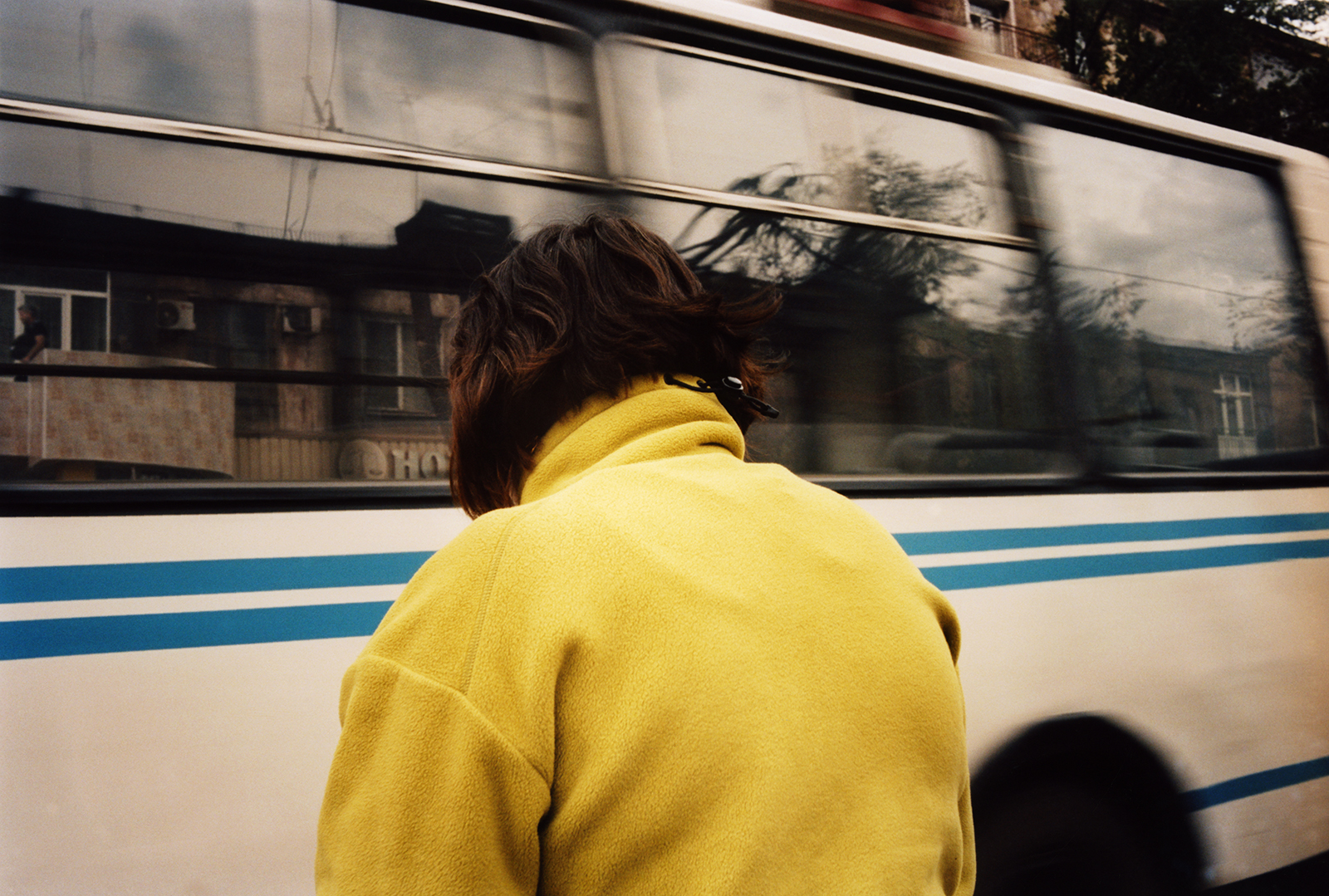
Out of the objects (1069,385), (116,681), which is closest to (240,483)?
(116,681)

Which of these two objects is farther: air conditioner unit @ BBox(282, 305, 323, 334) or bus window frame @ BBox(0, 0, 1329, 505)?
air conditioner unit @ BBox(282, 305, 323, 334)

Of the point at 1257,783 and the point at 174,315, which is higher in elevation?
the point at 174,315

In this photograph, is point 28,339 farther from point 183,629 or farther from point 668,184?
point 668,184

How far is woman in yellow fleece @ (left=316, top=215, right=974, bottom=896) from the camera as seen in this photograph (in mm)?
849

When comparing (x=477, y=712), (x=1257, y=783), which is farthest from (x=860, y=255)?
(x=477, y=712)

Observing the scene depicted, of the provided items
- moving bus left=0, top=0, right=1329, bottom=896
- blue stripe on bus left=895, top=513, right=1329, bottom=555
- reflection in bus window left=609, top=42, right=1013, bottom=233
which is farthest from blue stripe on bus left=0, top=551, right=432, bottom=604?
blue stripe on bus left=895, top=513, right=1329, bottom=555

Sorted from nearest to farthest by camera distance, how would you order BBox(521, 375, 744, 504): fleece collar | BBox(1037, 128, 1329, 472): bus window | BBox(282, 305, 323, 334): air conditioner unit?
BBox(521, 375, 744, 504): fleece collar
BBox(282, 305, 323, 334): air conditioner unit
BBox(1037, 128, 1329, 472): bus window

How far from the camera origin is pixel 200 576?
2023 millimetres

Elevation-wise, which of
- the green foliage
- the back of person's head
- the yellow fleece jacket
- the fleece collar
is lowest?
the yellow fleece jacket

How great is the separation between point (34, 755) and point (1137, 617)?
3022 mm

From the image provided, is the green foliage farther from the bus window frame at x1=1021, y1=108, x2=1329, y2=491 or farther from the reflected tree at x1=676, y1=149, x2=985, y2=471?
the reflected tree at x1=676, y1=149, x2=985, y2=471

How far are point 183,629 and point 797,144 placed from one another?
6.93 feet

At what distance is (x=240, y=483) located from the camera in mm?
2129

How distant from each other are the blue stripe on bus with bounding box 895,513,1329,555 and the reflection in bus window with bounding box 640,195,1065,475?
0.20m
